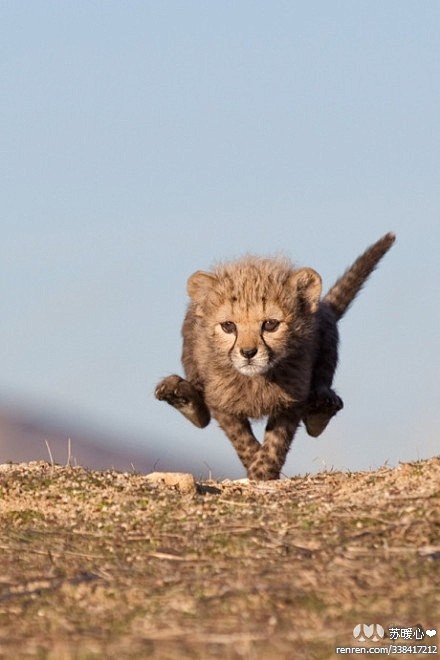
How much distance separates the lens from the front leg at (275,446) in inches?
417

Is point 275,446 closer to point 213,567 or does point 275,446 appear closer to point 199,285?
point 199,285

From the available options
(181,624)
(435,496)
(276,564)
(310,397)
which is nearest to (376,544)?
(276,564)

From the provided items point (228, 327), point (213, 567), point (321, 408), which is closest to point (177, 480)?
point (228, 327)

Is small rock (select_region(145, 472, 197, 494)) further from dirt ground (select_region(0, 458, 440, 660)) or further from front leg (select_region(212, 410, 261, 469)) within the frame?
front leg (select_region(212, 410, 261, 469))

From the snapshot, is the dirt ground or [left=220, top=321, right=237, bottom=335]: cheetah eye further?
[left=220, top=321, right=237, bottom=335]: cheetah eye

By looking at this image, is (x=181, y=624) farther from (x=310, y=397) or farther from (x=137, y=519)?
(x=310, y=397)

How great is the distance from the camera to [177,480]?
9.09m

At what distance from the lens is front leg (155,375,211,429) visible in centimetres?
1129

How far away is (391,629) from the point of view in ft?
16.4
